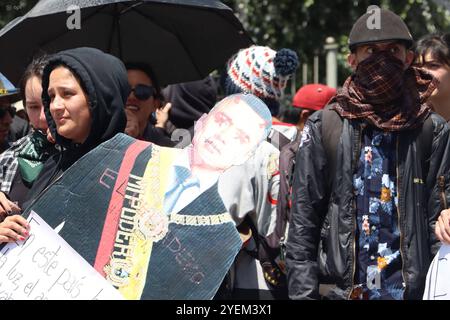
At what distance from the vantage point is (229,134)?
2.93 m

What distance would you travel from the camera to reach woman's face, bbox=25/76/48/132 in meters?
3.96

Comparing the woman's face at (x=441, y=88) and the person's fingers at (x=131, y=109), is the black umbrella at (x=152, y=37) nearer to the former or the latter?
the person's fingers at (x=131, y=109)

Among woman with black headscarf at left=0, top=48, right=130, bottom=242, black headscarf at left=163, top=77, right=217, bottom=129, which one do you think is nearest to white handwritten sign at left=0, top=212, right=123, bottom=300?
woman with black headscarf at left=0, top=48, right=130, bottom=242

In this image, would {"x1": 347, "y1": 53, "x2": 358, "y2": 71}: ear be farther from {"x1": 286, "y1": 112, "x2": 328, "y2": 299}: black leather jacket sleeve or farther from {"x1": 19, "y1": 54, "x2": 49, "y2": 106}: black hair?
{"x1": 19, "y1": 54, "x2": 49, "y2": 106}: black hair

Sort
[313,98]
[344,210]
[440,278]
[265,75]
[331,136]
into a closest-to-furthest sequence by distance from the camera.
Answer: [440,278]
[344,210]
[331,136]
[265,75]
[313,98]

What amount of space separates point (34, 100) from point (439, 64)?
206cm

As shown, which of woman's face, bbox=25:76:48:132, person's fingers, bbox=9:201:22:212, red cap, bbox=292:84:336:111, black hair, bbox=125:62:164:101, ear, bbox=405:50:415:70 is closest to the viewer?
person's fingers, bbox=9:201:22:212

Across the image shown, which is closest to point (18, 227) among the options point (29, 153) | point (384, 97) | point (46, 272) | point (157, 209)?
point (46, 272)

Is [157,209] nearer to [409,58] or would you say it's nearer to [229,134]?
[229,134]

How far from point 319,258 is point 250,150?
97cm

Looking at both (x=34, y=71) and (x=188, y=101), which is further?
(x=188, y=101)

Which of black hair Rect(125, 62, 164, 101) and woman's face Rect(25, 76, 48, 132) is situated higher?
woman's face Rect(25, 76, 48, 132)

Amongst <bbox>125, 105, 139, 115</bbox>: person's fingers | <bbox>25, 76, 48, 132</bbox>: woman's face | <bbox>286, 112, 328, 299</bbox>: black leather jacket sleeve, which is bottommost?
<bbox>286, 112, 328, 299</bbox>: black leather jacket sleeve

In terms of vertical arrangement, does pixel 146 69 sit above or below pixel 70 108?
below
